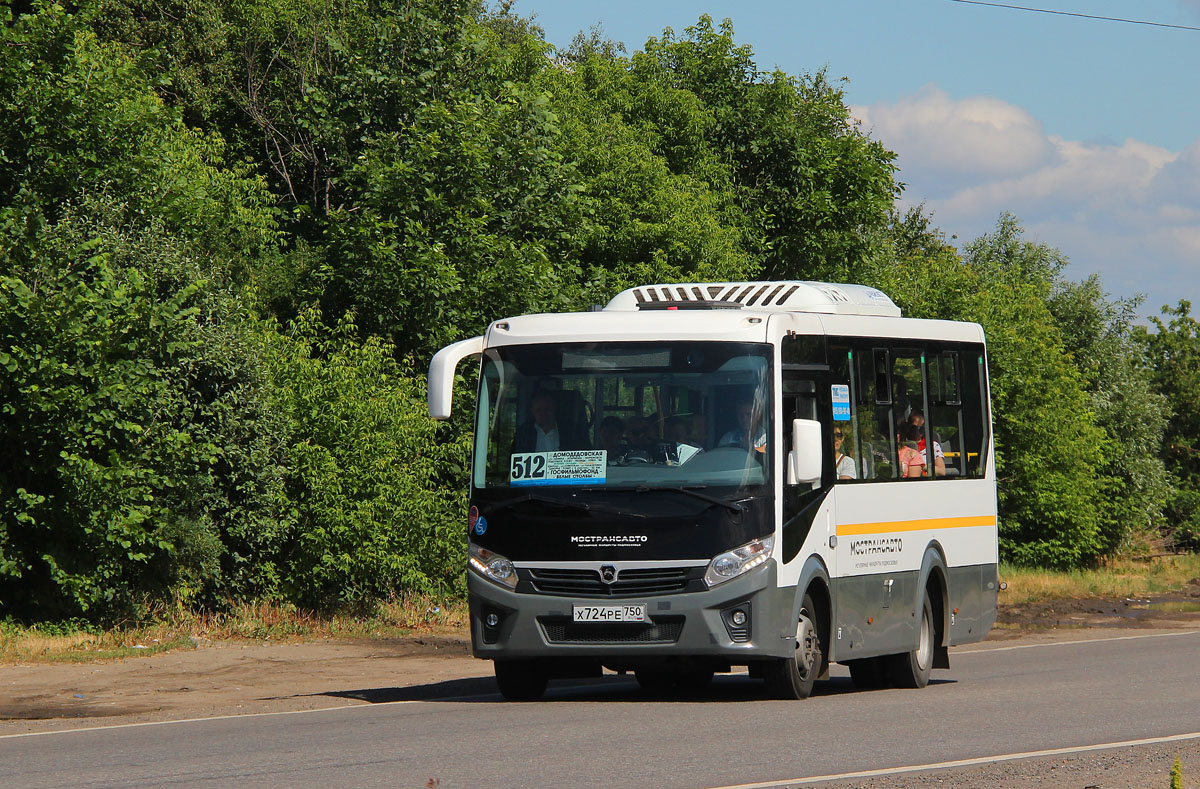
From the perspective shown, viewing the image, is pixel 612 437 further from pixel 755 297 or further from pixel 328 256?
pixel 328 256

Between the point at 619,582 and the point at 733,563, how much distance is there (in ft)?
2.96

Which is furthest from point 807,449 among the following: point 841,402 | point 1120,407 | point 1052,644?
point 1120,407

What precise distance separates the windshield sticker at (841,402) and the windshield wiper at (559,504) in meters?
2.45

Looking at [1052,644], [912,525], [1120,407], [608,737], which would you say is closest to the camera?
[608,737]

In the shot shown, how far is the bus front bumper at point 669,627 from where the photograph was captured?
40.2ft

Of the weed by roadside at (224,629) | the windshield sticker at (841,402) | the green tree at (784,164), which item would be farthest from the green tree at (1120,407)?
the windshield sticker at (841,402)

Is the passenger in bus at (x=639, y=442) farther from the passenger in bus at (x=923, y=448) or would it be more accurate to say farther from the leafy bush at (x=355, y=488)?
the leafy bush at (x=355, y=488)

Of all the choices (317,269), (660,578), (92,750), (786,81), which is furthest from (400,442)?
(786,81)

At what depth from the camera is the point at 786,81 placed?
47.9 m

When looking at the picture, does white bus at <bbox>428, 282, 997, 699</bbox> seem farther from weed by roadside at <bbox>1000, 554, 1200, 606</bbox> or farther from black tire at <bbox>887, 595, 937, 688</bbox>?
weed by roadside at <bbox>1000, 554, 1200, 606</bbox>

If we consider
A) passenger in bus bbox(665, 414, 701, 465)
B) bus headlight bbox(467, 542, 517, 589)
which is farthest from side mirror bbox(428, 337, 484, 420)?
passenger in bus bbox(665, 414, 701, 465)

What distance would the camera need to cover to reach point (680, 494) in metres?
12.4

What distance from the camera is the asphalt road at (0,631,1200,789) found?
9.08 m

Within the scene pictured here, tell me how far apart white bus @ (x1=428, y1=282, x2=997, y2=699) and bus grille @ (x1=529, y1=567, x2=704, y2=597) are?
0.01 meters
